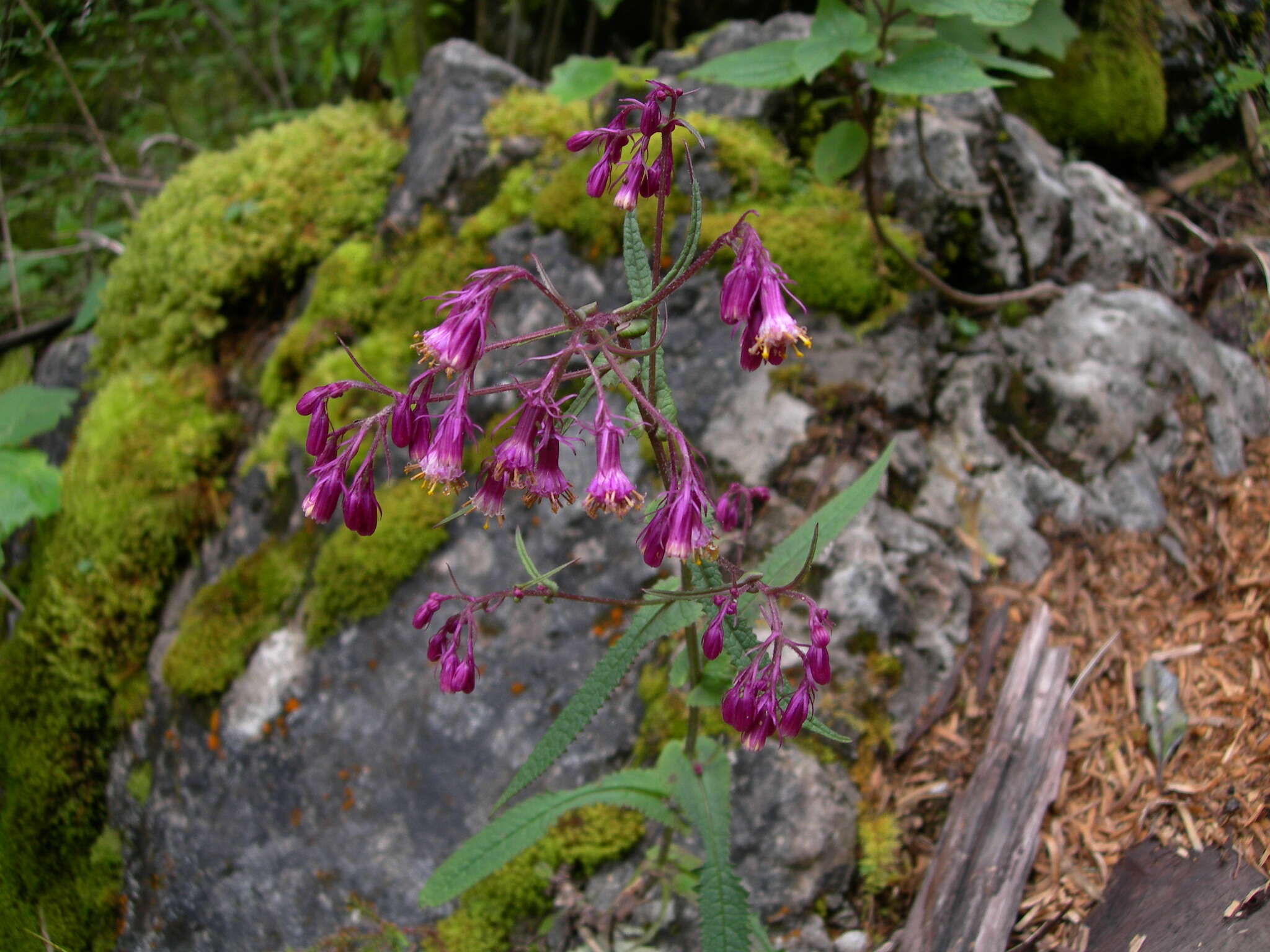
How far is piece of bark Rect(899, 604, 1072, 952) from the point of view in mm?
2355

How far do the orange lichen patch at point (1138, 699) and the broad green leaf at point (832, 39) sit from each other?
2086 mm

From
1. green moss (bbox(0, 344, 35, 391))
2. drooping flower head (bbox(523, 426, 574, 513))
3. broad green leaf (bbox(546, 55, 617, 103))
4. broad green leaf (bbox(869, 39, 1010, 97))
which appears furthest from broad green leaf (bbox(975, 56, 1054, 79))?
green moss (bbox(0, 344, 35, 391))

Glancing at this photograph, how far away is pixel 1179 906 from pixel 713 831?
1283mm

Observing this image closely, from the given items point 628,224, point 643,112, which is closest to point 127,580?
point 628,224

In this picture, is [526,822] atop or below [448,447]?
below

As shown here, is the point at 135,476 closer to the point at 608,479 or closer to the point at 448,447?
the point at 448,447

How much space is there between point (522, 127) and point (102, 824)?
364cm

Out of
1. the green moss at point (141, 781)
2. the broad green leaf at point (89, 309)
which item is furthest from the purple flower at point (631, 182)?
the broad green leaf at point (89, 309)

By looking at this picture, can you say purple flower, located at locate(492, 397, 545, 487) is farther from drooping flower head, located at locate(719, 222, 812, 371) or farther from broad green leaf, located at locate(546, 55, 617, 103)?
broad green leaf, located at locate(546, 55, 617, 103)

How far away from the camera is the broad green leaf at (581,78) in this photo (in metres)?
3.65

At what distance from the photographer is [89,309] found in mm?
4398

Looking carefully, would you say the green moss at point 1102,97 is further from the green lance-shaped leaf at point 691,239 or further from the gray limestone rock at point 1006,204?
the green lance-shaped leaf at point 691,239

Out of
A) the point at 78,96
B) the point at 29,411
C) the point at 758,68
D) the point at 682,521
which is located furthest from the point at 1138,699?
the point at 78,96

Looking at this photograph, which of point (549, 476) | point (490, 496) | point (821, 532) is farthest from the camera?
point (821, 532)
